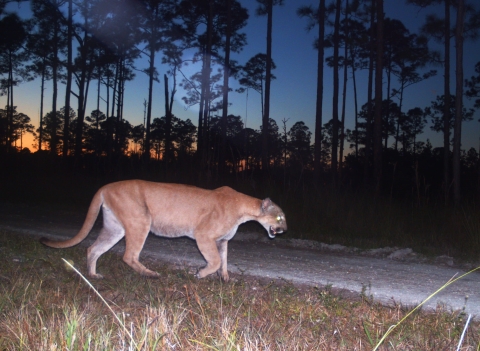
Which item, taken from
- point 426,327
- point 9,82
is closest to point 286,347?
point 426,327

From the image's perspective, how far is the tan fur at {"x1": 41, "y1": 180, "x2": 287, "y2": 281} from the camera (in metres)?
6.11

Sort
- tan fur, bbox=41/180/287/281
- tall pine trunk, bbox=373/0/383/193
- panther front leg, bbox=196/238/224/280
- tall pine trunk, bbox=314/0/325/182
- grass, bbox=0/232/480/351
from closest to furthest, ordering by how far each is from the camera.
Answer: grass, bbox=0/232/480/351, panther front leg, bbox=196/238/224/280, tan fur, bbox=41/180/287/281, tall pine trunk, bbox=373/0/383/193, tall pine trunk, bbox=314/0/325/182

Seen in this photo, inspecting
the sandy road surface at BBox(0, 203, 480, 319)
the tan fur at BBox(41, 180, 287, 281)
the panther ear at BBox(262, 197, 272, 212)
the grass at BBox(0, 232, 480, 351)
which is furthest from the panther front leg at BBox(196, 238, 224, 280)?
the panther ear at BBox(262, 197, 272, 212)

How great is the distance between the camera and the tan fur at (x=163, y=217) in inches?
241

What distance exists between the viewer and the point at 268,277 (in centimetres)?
636

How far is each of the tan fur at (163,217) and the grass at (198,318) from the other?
319mm

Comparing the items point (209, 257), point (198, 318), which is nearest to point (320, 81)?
point (209, 257)

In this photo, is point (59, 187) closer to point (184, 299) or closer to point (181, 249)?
point (181, 249)

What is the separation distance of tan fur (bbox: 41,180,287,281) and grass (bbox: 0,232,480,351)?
0.32 metres

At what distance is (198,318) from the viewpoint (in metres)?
4.20

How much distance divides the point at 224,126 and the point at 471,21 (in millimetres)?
12495

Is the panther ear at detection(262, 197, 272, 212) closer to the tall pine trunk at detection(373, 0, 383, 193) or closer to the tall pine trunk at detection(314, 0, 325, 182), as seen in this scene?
the tall pine trunk at detection(373, 0, 383, 193)

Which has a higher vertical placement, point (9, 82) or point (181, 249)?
point (9, 82)

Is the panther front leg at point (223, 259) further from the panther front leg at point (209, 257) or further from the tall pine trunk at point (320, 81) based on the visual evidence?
the tall pine trunk at point (320, 81)
